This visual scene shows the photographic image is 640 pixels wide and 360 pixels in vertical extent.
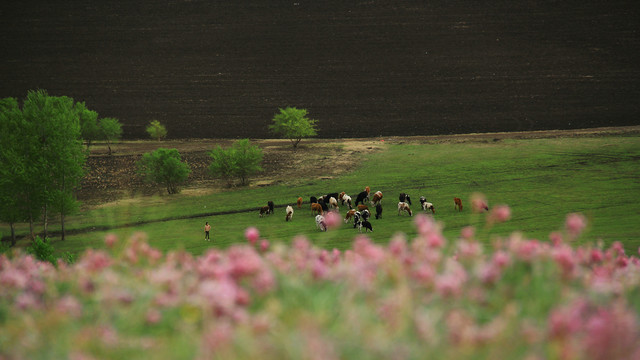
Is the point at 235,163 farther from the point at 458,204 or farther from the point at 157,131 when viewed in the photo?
the point at 157,131

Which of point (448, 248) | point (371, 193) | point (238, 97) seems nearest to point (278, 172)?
point (371, 193)

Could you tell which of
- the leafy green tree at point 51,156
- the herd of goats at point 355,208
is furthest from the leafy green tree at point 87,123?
the herd of goats at point 355,208

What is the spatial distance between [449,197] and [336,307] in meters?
38.9

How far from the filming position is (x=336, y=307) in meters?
4.45

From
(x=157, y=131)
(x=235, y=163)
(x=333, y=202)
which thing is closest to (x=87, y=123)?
(x=157, y=131)

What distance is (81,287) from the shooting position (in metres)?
5.03

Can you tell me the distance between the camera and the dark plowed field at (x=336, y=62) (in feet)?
306

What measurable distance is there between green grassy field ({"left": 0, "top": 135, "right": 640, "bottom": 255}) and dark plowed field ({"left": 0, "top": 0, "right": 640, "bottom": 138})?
27.2 meters

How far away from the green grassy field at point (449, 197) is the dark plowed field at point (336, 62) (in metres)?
27.2

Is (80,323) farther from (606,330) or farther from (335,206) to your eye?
(335,206)

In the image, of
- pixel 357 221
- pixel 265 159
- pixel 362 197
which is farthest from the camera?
pixel 265 159

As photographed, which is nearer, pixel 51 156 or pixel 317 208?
pixel 317 208

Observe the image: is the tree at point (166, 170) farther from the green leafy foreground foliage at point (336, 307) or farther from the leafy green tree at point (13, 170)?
the green leafy foreground foliage at point (336, 307)

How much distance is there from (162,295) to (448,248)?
3.08 metres
